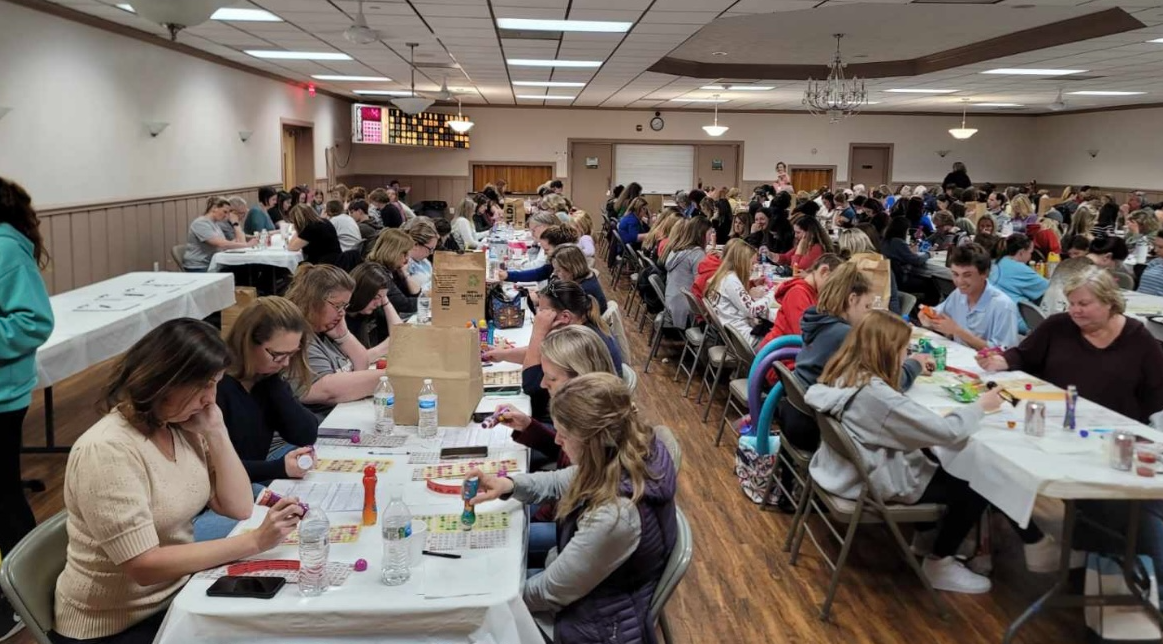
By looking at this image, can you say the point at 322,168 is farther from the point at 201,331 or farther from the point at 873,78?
the point at 201,331

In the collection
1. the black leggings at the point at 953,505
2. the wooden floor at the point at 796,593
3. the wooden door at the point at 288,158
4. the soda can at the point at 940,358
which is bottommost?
the wooden floor at the point at 796,593

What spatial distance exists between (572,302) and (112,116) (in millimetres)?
6647

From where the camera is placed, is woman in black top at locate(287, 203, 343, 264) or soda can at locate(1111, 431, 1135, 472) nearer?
soda can at locate(1111, 431, 1135, 472)

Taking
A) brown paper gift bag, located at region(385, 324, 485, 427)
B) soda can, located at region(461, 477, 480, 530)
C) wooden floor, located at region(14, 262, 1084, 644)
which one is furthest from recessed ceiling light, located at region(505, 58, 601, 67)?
soda can, located at region(461, 477, 480, 530)

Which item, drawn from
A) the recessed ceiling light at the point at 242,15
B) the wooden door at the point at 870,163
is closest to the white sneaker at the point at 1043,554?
the recessed ceiling light at the point at 242,15

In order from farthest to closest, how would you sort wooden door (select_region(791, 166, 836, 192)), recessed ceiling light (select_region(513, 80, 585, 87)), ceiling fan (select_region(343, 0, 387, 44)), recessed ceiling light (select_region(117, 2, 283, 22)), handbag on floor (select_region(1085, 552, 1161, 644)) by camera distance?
wooden door (select_region(791, 166, 836, 192))
recessed ceiling light (select_region(513, 80, 585, 87))
recessed ceiling light (select_region(117, 2, 283, 22))
ceiling fan (select_region(343, 0, 387, 44))
handbag on floor (select_region(1085, 552, 1161, 644))

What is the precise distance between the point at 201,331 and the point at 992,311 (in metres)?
4.32

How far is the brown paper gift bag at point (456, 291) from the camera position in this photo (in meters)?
4.65

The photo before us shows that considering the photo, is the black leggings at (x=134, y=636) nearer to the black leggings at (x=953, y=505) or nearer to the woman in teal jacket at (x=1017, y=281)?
the black leggings at (x=953, y=505)

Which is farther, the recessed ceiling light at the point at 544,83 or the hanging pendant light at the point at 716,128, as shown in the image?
the hanging pendant light at the point at 716,128

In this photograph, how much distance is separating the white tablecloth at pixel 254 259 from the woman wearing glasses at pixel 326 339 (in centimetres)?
514

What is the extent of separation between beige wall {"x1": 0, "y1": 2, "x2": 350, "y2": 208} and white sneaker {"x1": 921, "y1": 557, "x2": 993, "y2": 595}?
22.9 feet

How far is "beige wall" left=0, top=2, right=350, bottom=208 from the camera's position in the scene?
22.6ft

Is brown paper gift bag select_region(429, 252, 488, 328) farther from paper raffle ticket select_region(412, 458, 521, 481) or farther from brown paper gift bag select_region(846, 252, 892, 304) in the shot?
brown paper gift bag select_region(846, 252, 892, 304)
